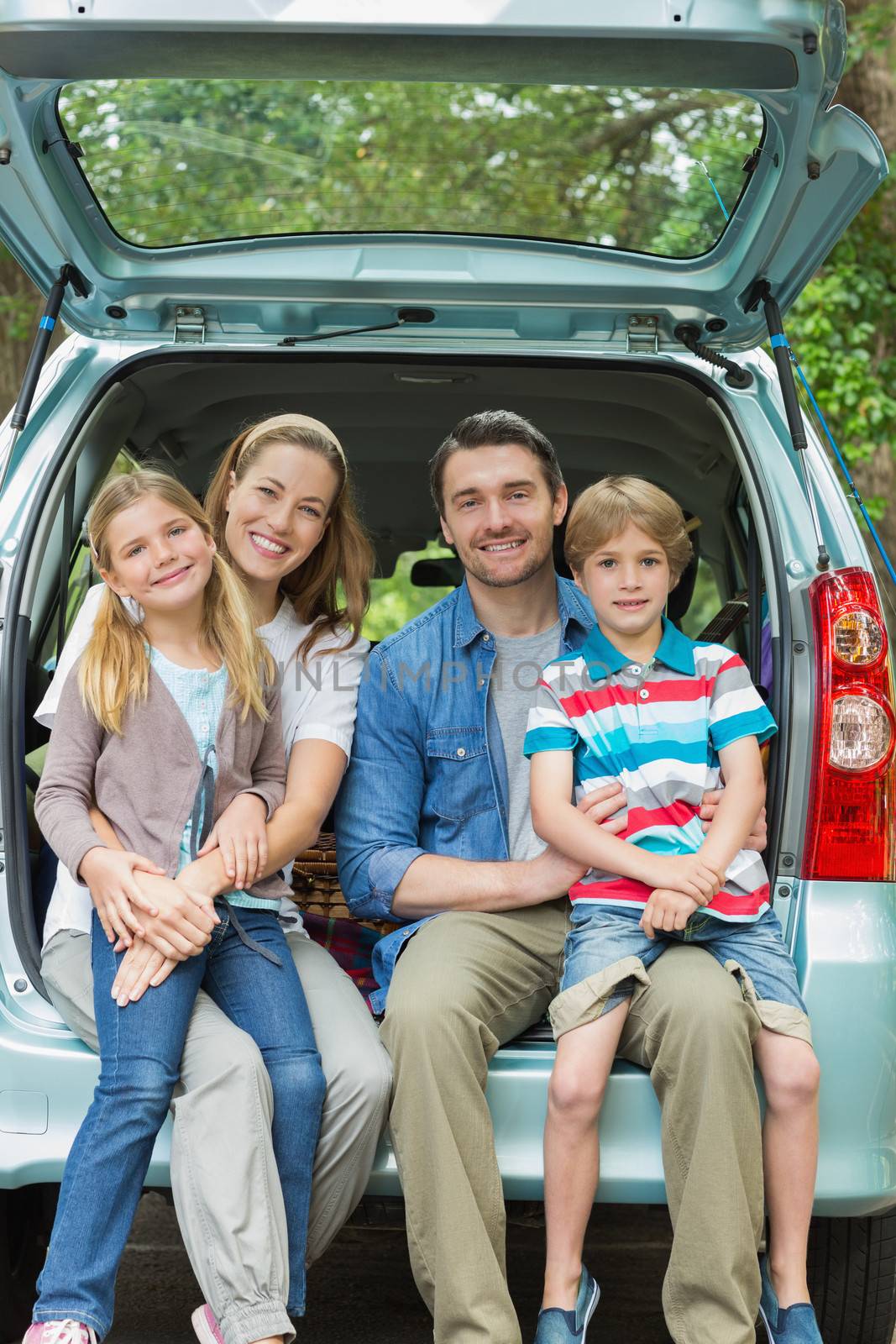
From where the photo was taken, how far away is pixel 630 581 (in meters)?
2.49

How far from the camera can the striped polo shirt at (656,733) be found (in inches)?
91.6

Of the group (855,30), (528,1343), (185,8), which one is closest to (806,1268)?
(528,1343)

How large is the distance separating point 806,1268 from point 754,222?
1.78 metres

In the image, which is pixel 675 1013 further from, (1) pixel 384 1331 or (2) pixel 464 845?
(1) pixel 384 1331

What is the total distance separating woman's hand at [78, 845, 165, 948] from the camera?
84.8 inches

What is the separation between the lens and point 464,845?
2.60 metres

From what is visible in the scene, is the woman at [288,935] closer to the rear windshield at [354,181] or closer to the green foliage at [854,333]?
the rear windshield at [354,181]

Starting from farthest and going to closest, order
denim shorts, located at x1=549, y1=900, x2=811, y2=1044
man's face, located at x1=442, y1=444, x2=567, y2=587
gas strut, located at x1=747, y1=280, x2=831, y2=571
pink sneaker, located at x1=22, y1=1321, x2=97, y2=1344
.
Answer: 1. man's face, located at x1=442, y1=444, x2=567, y2=587
2. gas strut, located at x1=747, y1=280, x2=831, y2=571
3. denim shorts, located at x1=549, y1=900, x2=811, y2=1044
4. pink sneaker, located at x1=22, y1=1321, x2=97, y2=1344

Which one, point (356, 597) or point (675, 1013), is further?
point (356, 597)

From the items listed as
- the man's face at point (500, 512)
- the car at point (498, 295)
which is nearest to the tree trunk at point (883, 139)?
the car at point (498, 295)

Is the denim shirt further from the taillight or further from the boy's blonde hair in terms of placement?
the taillight

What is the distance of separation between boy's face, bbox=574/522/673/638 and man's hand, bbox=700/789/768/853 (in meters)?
0.33

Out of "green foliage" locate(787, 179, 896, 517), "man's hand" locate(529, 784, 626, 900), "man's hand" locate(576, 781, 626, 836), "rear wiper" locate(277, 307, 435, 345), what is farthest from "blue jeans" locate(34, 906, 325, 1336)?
"green foliage" locate(787, 179, 896, 517)

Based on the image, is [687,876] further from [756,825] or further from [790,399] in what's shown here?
[790,399]
